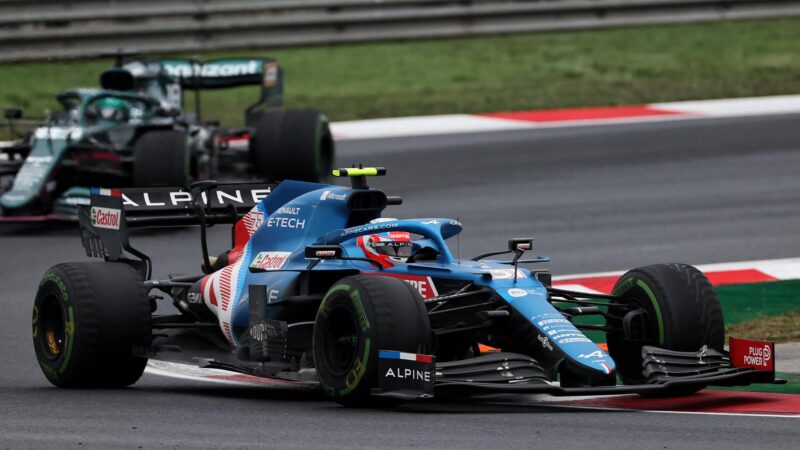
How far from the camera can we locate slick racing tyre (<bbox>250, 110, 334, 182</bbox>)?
2034 cm

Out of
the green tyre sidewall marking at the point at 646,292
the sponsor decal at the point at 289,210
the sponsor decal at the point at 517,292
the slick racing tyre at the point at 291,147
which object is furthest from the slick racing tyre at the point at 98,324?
the slick racing tyre at the point at 291,147

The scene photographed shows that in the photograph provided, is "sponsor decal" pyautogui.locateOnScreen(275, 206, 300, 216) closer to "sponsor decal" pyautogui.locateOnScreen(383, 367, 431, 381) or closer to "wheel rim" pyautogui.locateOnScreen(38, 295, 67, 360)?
"wheel rim" pyautogui.locateOnScreen(38, 295, 67, 360)

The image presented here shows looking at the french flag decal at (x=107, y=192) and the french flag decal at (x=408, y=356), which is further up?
the french flag decal at (x=107, y=192)

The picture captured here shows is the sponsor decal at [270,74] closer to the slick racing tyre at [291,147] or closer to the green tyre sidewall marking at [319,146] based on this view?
the slick racing tyre at [291,147]

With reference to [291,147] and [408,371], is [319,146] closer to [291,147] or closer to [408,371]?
[291,147]

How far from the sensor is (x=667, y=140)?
22.8 metres

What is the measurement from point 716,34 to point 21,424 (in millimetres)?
23367

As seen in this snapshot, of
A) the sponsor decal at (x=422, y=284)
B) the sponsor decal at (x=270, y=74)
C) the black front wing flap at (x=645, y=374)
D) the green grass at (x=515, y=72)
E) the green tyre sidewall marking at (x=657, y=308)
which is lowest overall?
the black front wing flap at (x=645, y=374)

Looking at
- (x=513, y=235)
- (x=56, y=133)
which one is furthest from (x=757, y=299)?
(x=56, y=133)

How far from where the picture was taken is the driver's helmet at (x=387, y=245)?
10445 millimetres

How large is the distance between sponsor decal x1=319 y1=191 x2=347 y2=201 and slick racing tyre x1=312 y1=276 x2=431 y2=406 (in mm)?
1192

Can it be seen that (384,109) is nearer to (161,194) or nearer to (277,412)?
(161,194)

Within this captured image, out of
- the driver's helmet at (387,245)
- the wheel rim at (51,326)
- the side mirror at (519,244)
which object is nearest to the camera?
the side mirror at (519,244)

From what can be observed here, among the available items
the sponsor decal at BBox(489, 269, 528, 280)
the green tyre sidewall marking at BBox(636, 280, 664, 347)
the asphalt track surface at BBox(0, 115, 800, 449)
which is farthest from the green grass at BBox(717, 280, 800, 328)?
the sponsor decal at BBox(489, 269, 528, 280)
